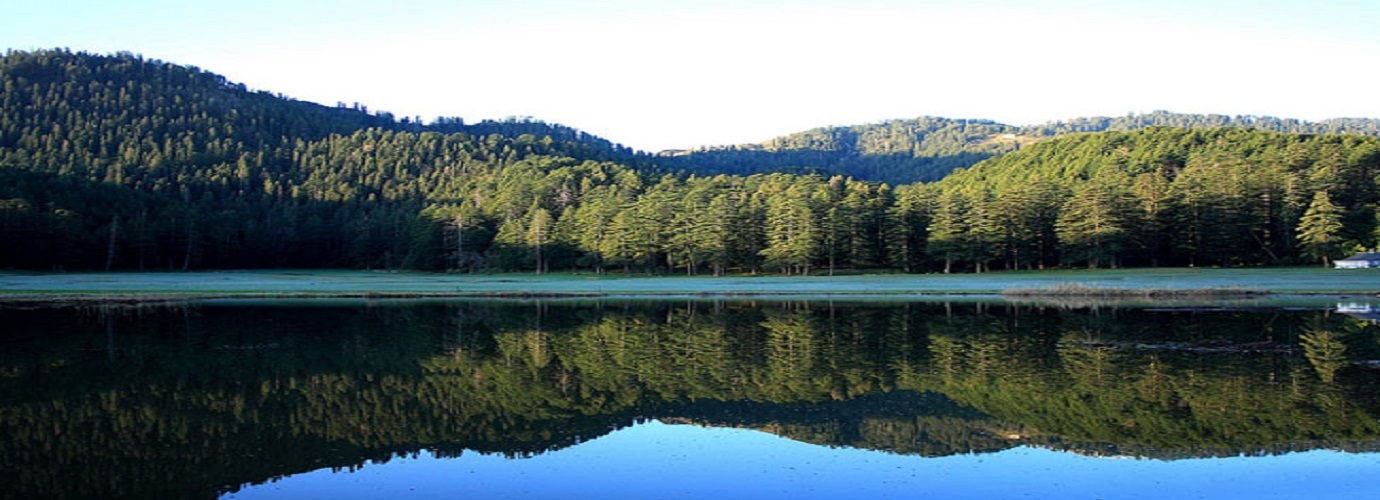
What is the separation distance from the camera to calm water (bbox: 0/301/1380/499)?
12.3 m

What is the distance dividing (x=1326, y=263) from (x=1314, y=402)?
84.5 meters

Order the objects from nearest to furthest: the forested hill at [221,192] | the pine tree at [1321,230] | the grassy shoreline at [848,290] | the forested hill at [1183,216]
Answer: the grassy shoreline at [848,290]
the pine tree at [1321,230]
the forested hill at [1183,216]
the forested hill at [221,192]

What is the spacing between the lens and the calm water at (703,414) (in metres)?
12.3

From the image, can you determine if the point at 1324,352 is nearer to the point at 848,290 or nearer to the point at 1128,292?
the point at 1128,292

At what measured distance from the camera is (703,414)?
56.2 feet

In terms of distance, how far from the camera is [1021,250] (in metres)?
100

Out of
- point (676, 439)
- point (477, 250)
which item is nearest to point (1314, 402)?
point (676, 439)

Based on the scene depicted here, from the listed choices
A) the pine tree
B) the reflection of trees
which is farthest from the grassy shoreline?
the reflection of trees

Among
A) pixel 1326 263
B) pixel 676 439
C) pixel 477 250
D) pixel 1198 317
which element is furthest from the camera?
pixel 477 250

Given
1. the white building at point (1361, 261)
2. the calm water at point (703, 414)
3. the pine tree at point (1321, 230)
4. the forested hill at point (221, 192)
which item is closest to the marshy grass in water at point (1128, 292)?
the calm water at point (703, 414)

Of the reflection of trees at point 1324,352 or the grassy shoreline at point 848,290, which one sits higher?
the reflection of trees at point 1324,352

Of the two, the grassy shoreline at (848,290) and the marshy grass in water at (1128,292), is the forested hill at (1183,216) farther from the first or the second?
the marshy grass in water at (1128,292)

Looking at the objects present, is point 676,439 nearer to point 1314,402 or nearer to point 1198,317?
point 1314,402

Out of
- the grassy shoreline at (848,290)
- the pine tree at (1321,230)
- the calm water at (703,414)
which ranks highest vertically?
the pine tree at (1321,230)
